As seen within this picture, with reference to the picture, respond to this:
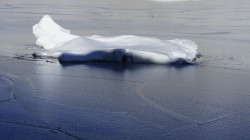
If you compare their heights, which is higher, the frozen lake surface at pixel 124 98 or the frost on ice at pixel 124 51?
the frost on ice at pixel 124 51

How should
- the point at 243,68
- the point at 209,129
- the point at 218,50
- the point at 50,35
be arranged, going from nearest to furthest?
the point at 209,129
the point at 243,68
the point at 218,50
the point at 50,35

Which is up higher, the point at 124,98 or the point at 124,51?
the point at 124,51

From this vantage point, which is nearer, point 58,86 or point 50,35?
point 58,86

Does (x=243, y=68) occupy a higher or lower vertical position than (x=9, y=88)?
higher

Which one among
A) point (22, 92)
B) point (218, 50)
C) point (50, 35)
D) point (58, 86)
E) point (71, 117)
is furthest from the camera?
point (50, 35)

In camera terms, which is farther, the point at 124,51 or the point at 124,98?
the point at 124,51

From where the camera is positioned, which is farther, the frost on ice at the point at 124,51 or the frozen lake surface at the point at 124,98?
the frost on ice at the point at 124,51

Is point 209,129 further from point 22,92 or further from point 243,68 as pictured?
point 243,68

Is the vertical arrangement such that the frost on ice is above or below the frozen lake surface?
above

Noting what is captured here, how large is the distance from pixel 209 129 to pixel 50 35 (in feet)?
22.4

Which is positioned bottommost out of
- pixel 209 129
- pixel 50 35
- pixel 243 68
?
pixel 209 129

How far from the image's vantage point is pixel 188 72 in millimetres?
7039

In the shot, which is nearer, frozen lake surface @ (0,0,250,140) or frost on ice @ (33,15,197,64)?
frozen lake surface @ (0,0,250,140)

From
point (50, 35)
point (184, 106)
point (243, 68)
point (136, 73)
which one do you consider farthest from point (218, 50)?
point (184, 106)
